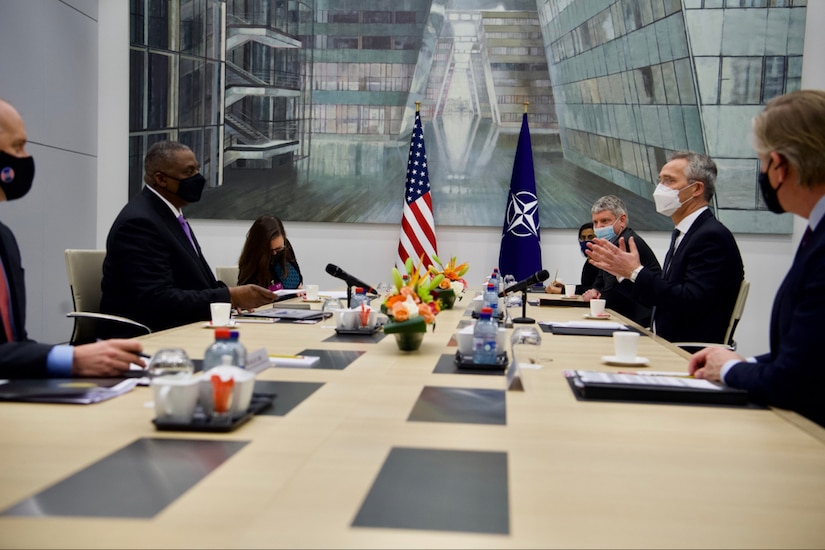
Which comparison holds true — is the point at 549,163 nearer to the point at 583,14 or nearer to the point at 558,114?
the point at 558,114

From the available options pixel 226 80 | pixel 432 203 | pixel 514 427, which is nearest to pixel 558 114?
pixel 432 203

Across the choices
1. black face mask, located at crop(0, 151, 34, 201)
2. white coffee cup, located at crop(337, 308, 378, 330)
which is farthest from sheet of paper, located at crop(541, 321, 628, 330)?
black face mask, located at crop(0, 151, 34, 201)

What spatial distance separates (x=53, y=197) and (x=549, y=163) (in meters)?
4.38

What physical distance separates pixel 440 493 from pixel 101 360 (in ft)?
3.70

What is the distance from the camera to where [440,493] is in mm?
1112

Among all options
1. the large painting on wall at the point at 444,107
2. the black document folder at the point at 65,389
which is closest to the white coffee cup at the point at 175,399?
the black document folder at the point at 65,389

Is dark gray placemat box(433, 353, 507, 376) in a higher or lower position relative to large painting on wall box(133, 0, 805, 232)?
lower

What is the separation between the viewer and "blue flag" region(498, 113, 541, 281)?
22.0ft

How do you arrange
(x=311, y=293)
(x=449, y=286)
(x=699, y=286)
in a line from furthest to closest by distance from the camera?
(x=311, y=293) < (x=449, y=286) < (x=699, y=286)

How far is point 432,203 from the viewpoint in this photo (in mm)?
7043

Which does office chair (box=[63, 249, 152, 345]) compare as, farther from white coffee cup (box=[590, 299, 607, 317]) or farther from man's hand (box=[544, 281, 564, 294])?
man's hand (box=[544, 281, 564, 294])

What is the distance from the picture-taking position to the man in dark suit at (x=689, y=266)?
3500 mm

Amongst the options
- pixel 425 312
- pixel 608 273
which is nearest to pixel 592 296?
pixel 608 273

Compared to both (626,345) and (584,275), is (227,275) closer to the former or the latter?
(584,275)
